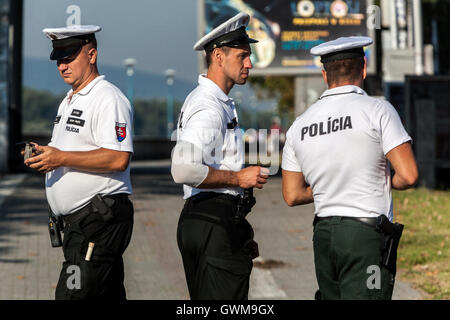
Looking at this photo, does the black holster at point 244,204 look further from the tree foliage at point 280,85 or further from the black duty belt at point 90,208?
the tree foliage at point 280,85

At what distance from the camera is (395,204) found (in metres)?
15.0

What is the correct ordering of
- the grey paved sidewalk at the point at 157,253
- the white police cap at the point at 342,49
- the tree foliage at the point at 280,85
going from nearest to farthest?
the white police cap at the point at 342,49
the grey paved sidewalk at the point at 157,253
the tree foliage at the point at 280,85

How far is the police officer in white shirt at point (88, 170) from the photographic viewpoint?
495cm

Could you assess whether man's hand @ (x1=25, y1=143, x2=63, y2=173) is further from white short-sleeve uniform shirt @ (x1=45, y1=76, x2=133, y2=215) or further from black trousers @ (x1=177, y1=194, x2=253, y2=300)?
black trousers @ (x1=177, y1=194, x2=253, y2=300)

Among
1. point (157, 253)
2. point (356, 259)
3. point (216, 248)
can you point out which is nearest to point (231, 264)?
point (216, 248)

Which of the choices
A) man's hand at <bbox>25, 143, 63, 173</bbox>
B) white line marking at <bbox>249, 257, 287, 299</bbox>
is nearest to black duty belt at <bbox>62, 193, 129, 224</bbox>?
man's hand at <bbox>25, 143, 63, 173</bbox>

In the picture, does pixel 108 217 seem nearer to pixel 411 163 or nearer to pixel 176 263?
pixel 411 163

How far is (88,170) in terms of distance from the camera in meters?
4.99

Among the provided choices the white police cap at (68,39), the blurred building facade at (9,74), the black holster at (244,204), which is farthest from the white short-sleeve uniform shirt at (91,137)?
the blurred building facade at (9,74)

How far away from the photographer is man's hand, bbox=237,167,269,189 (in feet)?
14.7

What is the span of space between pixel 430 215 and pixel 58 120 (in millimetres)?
9448

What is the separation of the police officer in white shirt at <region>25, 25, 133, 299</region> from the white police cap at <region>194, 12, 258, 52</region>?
0.72 m

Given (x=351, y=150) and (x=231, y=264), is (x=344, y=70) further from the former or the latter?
(x=231, y=264)

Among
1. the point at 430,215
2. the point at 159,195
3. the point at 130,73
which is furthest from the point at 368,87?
the point at 130,73
